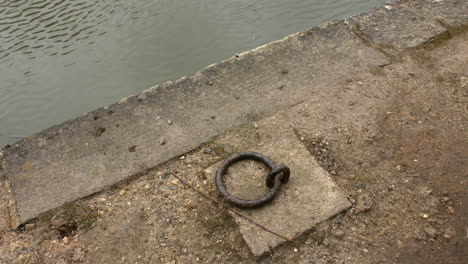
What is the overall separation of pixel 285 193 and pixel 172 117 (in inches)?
57.1

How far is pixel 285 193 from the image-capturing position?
2861 mm

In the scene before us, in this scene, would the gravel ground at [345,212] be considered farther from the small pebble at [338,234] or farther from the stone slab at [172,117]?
the stone slab at [172,117]

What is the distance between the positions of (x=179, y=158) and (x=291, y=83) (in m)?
1.48

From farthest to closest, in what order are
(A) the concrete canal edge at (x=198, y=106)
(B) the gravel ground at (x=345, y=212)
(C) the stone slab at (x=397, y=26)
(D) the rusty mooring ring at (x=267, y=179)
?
(C) the stone slab at (x=397, y=26) → (A) the concrete canal edge at (x=198, y=106) → (D) the rusty mooring ring at (x=267, y=179) → (B) the gravel ground at (x=345, y=212)

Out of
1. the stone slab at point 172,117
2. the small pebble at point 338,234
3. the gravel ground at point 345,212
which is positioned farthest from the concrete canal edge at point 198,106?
the small pebble at point 338,234

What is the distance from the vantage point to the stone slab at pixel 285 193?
2.64 m

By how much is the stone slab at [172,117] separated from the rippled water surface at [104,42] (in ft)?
2.39

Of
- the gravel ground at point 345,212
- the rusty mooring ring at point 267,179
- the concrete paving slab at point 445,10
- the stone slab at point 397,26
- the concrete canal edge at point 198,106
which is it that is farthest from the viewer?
the concrete paving slab at point 445,10

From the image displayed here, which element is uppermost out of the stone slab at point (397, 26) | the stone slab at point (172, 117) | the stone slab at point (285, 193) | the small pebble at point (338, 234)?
the stone slab at point (397, 26)

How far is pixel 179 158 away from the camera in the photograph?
3266 millimetres

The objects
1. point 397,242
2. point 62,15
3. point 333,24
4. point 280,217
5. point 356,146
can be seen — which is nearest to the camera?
point 397,242

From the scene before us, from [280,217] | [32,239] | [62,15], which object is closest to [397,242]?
[280,217]

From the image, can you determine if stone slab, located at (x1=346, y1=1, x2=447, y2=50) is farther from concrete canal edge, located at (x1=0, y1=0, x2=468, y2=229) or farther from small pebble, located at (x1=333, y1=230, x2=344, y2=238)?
small pebble, located at (x1=333, y1=230, x2=344, y2=238)

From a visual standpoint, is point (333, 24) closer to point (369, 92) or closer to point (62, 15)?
point (369, 92)
